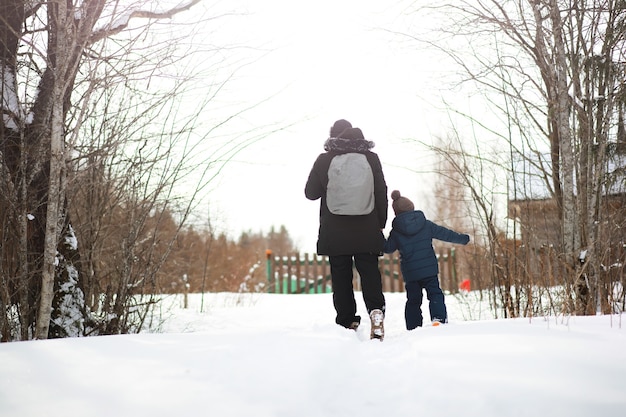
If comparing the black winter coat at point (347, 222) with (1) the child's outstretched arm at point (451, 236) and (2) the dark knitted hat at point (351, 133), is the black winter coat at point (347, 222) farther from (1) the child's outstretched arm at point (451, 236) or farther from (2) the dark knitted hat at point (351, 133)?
(1) the child's outstretched arm at point (451, 236)

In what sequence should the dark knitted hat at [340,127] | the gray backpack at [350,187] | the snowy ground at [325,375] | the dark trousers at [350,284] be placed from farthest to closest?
the dark knitted hat at [340,127], the dark trousers at [350,284], the gray backpack at [350,187], the snowy ground at [325,375]

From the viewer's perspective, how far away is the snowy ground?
5.07ft

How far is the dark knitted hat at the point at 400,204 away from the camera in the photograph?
12.2 feet

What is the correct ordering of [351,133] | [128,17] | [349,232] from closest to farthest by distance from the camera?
[349,232] < [351,133] < [128,17]

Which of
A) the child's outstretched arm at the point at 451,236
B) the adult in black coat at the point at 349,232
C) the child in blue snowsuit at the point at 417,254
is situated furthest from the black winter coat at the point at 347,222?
the child's outstretched arm at the point at 451,236

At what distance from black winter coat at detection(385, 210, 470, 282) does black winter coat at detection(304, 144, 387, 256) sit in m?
0.57

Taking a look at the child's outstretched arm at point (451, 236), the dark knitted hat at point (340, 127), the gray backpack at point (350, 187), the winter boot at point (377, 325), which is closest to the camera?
the winter boot at point (377, 325)

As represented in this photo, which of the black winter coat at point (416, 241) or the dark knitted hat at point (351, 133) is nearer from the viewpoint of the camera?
the dark knitted hat at point (351, 133)

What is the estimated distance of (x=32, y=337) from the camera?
3035 millimetres

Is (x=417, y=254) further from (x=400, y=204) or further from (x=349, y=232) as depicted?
(x=349, y=232)

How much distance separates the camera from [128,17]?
136 inches

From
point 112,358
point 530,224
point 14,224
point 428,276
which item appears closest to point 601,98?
point 530,224

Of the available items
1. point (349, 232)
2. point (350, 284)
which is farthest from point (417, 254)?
point (349, 232)

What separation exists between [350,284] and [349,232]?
396 mm
